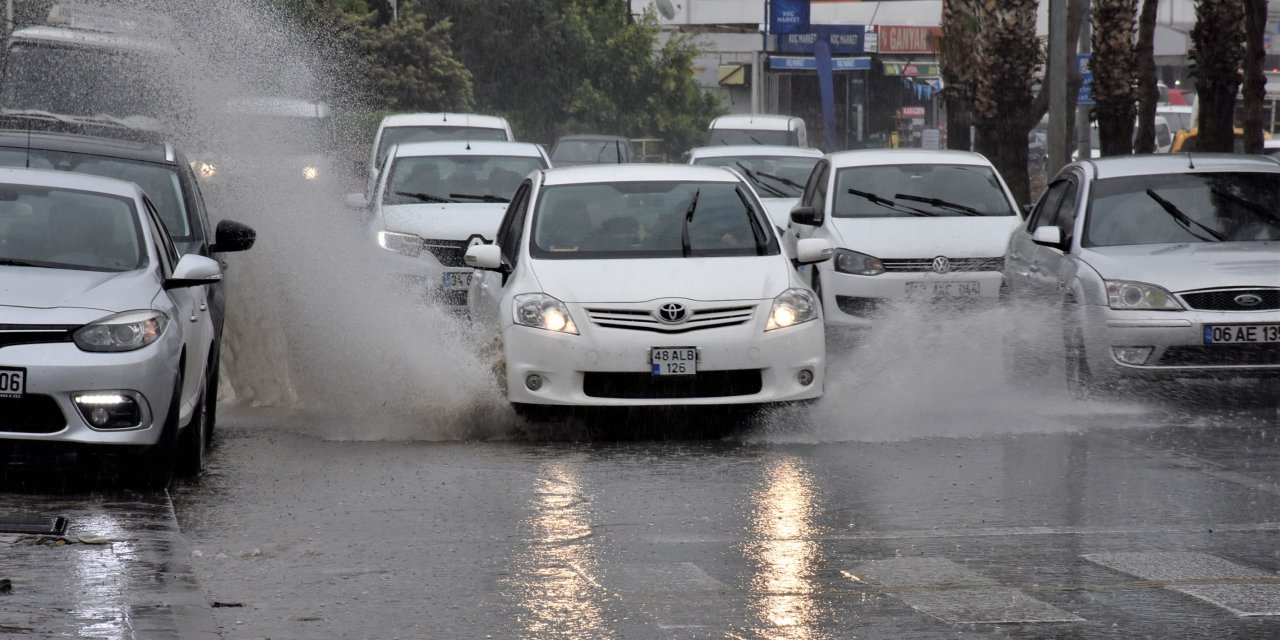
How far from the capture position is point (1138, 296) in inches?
457

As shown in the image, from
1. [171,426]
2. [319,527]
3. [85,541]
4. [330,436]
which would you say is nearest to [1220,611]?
[319,527]

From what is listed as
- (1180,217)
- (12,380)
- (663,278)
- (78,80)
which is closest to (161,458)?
(12,380)

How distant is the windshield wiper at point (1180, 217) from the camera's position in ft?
41.0

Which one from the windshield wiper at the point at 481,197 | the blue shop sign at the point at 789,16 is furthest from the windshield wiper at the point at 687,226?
the blue shop sign at the point at 789,16

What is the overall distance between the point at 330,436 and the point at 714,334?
88.3 inches

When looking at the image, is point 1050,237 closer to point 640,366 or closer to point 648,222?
point 648,222

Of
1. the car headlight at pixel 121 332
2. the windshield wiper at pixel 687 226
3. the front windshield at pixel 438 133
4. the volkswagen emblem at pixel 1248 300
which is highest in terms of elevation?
the car headlight at pixel 121 332

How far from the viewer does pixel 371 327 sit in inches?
470

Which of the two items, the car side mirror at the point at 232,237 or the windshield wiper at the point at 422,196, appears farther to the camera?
the windshield wiper at the point at 422,196

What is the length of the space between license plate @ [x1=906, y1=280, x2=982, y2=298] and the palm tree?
1123cm

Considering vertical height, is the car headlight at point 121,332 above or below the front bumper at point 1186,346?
above

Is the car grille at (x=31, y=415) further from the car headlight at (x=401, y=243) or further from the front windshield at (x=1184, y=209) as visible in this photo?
the car headlight at (x=401, y=243)

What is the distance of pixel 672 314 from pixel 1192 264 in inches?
136

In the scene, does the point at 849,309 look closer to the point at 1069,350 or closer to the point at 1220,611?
the point at 1069,350
